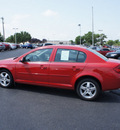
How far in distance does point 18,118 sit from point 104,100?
2497 mm

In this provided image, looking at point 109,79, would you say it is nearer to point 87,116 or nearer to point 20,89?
point 87,116

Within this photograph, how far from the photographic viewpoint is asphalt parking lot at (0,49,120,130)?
3.36m

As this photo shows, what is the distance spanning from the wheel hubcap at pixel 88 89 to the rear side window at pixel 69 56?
706mm

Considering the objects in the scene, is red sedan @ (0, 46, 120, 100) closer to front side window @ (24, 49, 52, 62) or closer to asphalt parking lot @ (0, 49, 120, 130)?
front side window @ (24, 49, 52, 62)

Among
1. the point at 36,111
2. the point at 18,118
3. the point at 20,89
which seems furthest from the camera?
the point at 20,89

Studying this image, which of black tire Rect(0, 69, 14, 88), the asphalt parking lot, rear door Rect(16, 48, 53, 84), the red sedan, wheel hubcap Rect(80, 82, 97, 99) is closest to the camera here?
the asphalt parking lot

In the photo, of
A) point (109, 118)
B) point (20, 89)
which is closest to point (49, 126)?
point (109, 118)

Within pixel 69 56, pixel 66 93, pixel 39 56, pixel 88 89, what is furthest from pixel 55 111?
pixel 39 56

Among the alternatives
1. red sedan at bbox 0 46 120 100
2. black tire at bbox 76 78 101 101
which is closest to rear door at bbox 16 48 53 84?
red sedan at bbox 0 46 120 100

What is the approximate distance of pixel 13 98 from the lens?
4859mm

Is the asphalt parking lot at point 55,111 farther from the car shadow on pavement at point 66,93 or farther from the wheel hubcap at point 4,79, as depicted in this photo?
the wheel hubcap at point 4,79

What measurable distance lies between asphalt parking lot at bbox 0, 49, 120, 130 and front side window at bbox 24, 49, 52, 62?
3.43ft

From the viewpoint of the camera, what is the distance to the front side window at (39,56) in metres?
5.25

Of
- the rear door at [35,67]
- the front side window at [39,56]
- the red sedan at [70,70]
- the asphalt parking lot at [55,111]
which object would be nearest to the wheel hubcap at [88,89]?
the red sedan at [70,70]
